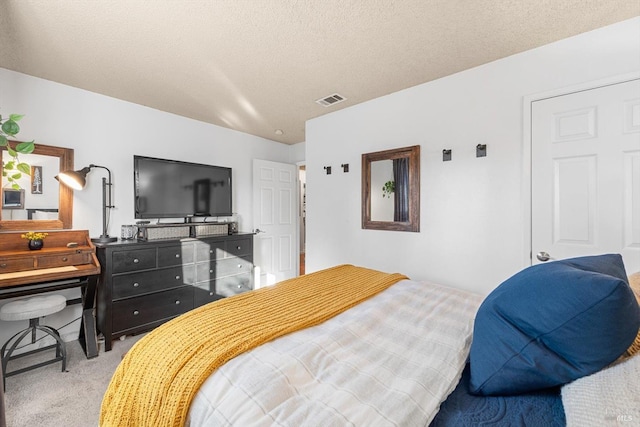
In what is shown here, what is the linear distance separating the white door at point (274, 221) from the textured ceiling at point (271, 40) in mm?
1622

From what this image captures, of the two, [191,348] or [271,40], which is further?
[271,40]

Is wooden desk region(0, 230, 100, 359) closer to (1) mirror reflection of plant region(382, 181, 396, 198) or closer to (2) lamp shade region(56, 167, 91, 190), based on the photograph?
(2) lamp shade region(56, 167, 91, 190)

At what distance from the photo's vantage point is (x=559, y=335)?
2.34 ft

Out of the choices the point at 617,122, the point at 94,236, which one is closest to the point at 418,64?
the point at 617,122

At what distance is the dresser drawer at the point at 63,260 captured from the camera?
Result: 89.3 inches

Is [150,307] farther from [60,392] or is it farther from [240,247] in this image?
[240,247]

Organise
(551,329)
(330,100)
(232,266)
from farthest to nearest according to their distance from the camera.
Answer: (232,266) → (330,100) → (551,329)

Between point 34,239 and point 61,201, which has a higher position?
point 61,201

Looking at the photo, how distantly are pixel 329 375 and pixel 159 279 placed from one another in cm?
257

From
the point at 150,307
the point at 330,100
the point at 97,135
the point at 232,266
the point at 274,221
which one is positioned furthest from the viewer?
Answer: the point at 274,221

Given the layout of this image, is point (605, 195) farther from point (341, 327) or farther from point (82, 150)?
point (82, 150)

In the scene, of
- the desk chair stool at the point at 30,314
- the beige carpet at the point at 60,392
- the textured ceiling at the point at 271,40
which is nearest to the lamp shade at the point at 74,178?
the textured ceiling at the point at 271,40

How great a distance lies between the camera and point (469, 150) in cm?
238

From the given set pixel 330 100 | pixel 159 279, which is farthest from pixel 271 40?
pixel 159 279
